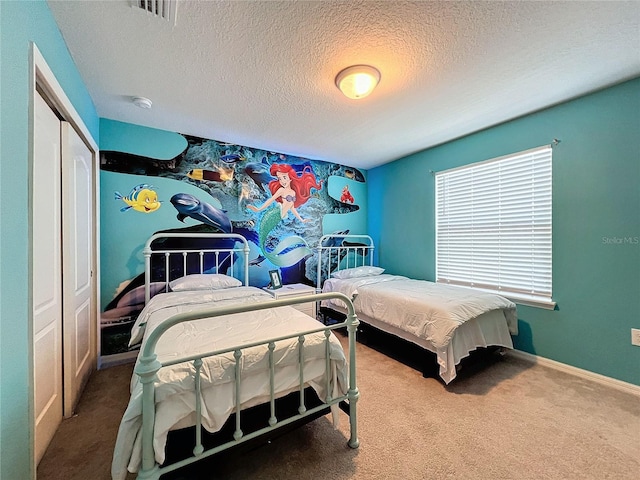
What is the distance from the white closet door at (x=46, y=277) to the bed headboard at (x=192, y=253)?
3.08 feet

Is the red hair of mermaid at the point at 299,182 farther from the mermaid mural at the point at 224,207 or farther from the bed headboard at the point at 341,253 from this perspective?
the bed headboard at the point at 341,253

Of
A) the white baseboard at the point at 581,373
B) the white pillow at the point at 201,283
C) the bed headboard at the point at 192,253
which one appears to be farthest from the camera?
the bed headboard at the point at 192,253

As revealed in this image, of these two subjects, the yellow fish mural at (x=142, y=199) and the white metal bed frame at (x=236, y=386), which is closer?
the white metal bed frame at (x=236, y=386)

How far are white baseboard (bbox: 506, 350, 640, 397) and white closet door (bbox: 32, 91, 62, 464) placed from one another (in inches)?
152

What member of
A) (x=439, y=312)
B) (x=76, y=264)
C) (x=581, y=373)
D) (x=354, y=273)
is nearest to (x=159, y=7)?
(x=76, y=264)

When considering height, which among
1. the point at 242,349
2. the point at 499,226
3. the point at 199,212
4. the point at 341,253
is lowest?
the point at 242,349

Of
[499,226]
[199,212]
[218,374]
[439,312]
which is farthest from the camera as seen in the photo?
[199,212]

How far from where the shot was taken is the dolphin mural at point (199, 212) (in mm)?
2959

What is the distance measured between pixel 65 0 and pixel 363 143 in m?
2.77

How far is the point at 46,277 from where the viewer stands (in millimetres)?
1525

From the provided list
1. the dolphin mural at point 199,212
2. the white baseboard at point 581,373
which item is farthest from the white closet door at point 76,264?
the white baseboard at point 581,373

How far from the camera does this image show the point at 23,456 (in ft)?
3.58

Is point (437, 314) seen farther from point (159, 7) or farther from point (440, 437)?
point (159, 7)

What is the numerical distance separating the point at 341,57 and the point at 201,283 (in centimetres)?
234
